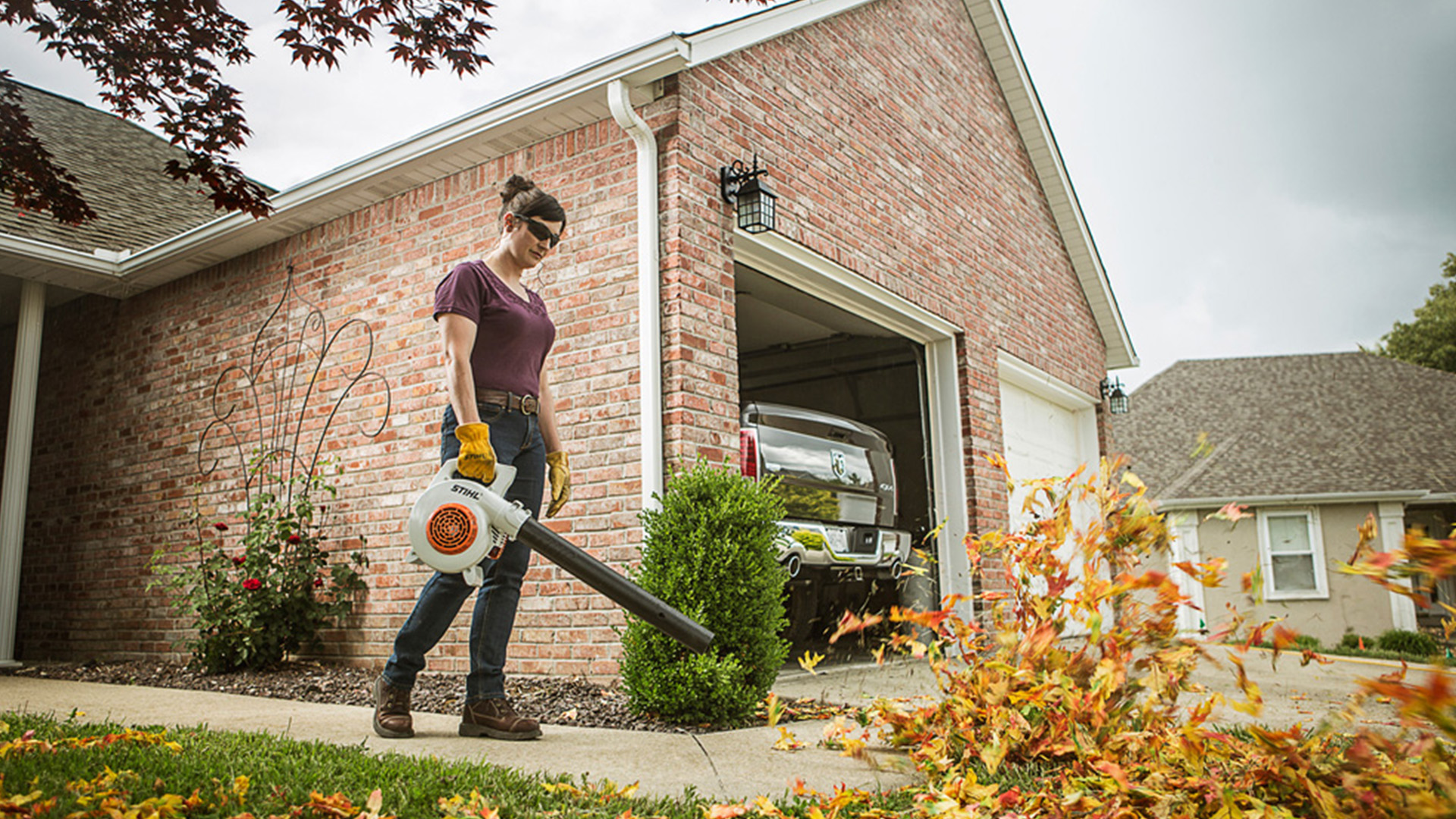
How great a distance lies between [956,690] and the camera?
310cm

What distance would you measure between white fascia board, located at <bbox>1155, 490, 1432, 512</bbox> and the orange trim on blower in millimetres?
14408

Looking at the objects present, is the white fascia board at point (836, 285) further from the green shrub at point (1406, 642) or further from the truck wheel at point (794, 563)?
the green shrub at point (1406, 642)

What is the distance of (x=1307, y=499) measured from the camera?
1556cm

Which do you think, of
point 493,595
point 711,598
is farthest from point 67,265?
point 711,598

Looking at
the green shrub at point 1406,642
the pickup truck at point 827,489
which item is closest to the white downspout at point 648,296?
the pickup truck at point 827,489

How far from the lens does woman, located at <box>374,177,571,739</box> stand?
10.5 feet

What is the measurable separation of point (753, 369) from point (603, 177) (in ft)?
17.8

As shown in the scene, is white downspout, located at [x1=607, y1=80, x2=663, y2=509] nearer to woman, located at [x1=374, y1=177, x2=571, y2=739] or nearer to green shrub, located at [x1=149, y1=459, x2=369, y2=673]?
woman, located at [x1=374, y1=177, x2=571, y2=739]

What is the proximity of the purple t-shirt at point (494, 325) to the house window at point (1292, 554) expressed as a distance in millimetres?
15361

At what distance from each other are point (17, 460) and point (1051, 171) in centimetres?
977

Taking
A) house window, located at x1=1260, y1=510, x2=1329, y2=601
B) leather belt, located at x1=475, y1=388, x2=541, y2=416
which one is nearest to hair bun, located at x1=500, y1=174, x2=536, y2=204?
leather belt, located at x1=475, y1=388, x2=541, y2=416

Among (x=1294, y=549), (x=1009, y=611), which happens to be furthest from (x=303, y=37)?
(x=1294, y=549)

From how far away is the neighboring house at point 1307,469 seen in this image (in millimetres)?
15297

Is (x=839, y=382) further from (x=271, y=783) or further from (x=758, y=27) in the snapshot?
(x=271, y=783)
